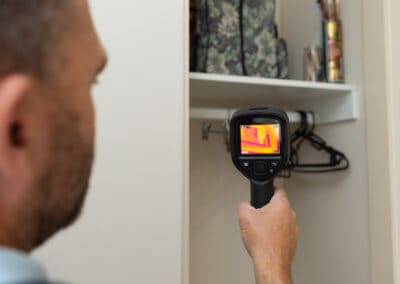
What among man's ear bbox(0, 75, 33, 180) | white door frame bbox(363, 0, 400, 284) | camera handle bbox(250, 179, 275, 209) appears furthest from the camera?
white door frame bbox(363, 0, 400, 284)

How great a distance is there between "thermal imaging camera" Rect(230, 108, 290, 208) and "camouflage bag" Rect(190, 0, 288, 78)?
36 cm

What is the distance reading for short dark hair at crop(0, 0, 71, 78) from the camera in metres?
0.34

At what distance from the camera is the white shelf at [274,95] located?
3.46 ft

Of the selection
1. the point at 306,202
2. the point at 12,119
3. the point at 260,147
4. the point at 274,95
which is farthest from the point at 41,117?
the point at 306,202

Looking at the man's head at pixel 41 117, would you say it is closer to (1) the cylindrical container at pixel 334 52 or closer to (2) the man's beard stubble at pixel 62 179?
(2) the man's beard stubble at pixel 62 179

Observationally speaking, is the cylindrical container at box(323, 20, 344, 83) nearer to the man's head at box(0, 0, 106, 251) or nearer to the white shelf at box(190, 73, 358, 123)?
the white shelf at box(190, 73, 358, 123)

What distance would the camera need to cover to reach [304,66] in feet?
4.19

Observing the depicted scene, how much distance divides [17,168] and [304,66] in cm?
105

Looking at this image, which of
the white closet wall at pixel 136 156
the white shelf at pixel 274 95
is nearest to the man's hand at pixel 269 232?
the white closet wall at pixel 136 156

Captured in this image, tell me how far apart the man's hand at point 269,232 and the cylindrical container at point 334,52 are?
0.53m

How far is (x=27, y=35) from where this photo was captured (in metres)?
0.35

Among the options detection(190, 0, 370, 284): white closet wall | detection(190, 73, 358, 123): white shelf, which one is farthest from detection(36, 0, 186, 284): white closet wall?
detection(190, 0, 370, 284): white closet wall

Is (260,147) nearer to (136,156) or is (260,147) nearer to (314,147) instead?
(136,156)

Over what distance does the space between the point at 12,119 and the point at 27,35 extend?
2.6 inches
